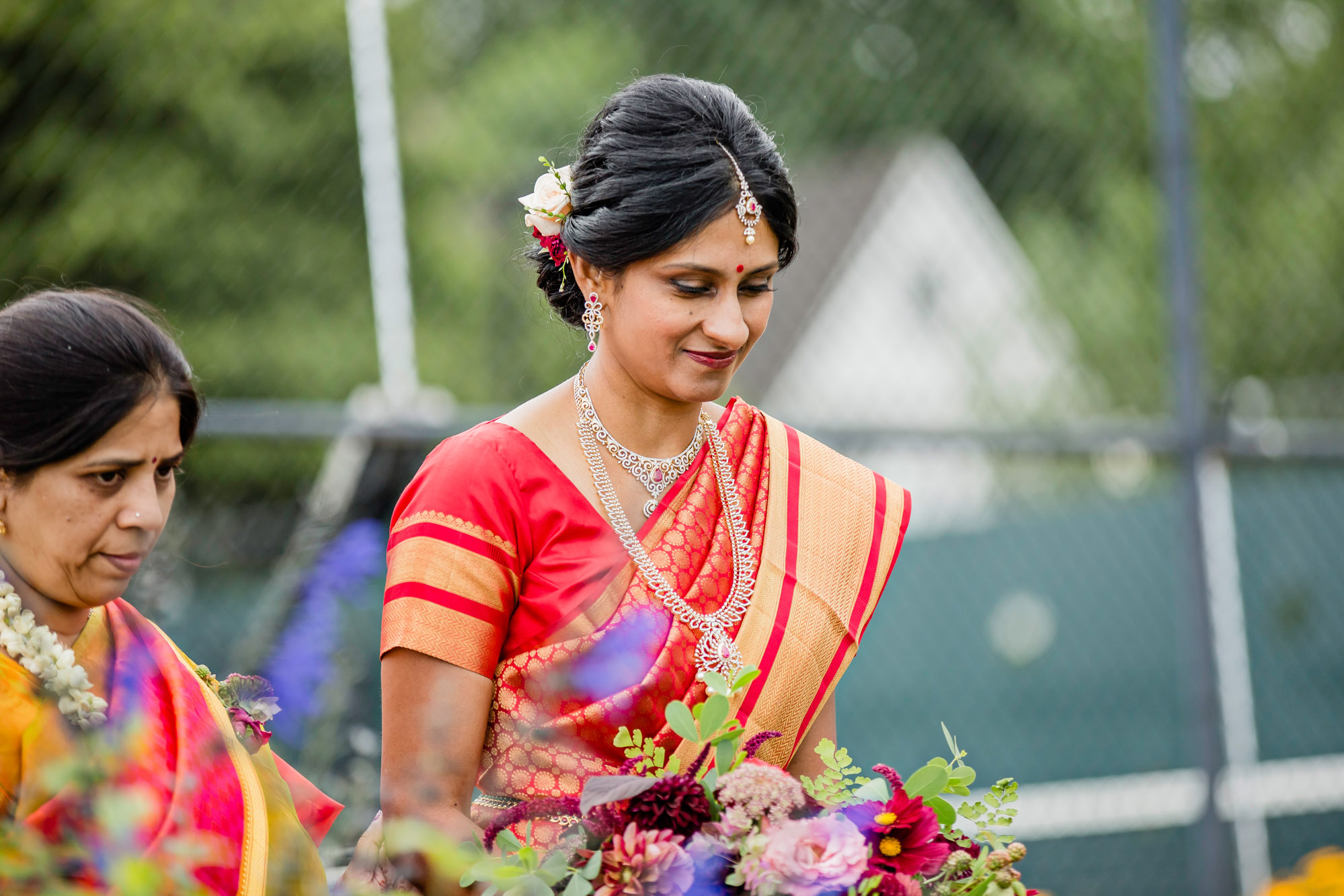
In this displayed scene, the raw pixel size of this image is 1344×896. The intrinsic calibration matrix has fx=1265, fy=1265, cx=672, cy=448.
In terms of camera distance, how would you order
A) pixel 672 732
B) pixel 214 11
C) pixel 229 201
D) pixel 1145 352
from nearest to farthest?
pixel 672 732
pixel 214 11
pixel 229 201
pixel 1145 352

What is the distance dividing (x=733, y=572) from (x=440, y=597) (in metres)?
0.53

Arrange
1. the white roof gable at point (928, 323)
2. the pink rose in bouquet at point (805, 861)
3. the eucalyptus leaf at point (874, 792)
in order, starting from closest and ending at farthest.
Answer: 1. the pink rose in bouquet at point (805, 861)
2. the eucalyptus leaf at point (874, 792)
3. the white roof gable at point (928, 323)

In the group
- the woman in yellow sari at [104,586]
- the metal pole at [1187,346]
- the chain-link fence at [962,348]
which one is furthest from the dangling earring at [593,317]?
the metal pole at [1187,346]

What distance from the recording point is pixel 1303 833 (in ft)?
17.1

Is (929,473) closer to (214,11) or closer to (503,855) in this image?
(214,11)

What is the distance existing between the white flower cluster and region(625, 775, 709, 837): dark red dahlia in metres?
0.70

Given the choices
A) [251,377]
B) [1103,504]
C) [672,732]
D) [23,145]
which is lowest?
[672,732]

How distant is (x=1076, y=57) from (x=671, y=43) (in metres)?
2.14

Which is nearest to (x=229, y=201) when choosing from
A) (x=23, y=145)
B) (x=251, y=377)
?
Result: (x=23, y=145)

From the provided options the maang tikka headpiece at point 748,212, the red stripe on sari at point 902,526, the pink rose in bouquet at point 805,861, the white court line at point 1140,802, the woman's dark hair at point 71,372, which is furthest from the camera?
the white court line at point 1140,802

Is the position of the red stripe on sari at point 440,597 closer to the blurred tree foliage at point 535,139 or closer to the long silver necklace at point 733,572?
the long silver necklace at point 733,572

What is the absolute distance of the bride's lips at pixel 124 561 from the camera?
5.49 ft

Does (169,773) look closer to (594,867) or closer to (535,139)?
(594,867)

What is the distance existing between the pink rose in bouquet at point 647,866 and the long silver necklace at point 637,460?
960 mm
